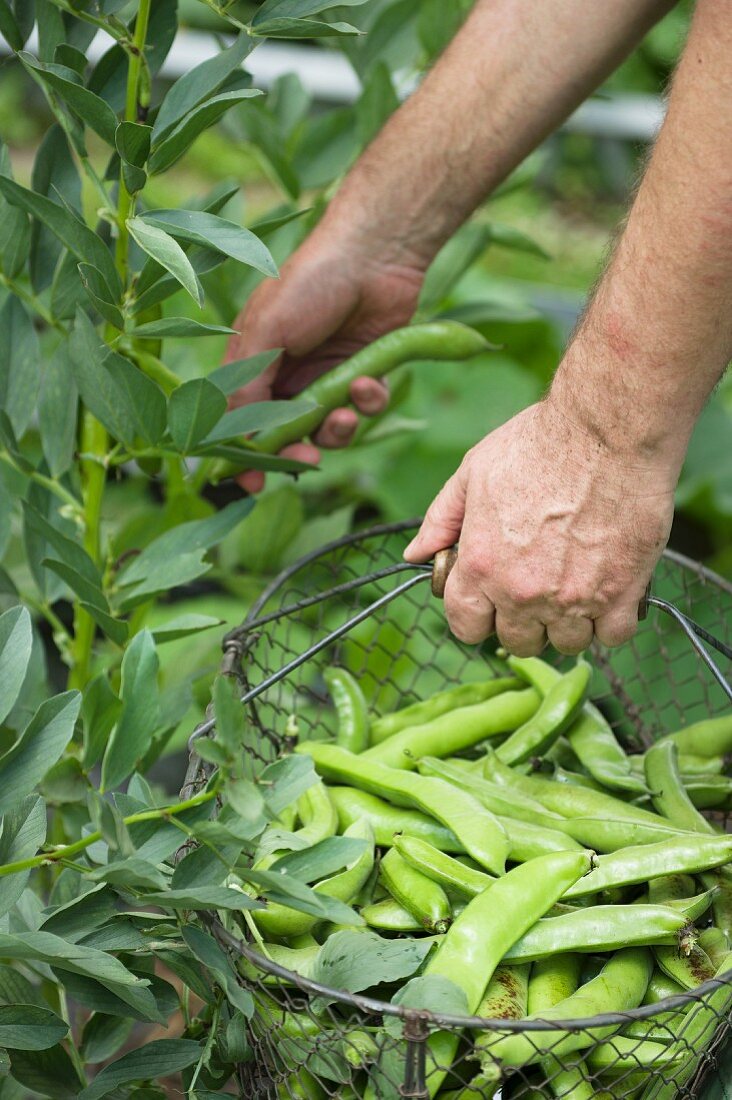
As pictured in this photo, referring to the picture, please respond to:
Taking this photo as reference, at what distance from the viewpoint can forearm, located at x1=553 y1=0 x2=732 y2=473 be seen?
0.83m

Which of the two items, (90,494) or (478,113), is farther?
(478,113)

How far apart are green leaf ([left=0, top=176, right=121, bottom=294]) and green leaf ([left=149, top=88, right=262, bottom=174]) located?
0.08 meters

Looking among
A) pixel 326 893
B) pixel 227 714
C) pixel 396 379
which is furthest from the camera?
pixel 396 379

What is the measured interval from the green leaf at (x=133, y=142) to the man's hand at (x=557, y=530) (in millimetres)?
372

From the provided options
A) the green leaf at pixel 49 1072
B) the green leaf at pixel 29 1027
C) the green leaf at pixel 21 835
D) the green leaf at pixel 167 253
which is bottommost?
the green leaf at pixel 49 1072

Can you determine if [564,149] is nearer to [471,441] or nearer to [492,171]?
[471,441]

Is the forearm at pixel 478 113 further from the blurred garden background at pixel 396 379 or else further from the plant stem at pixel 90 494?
the plant stem at pixel 90 494

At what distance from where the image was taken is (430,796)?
1.01 meters

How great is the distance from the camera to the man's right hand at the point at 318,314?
131cm

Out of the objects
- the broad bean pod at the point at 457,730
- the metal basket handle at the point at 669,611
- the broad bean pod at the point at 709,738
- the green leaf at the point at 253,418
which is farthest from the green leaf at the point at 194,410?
the broad bean pod at the point at 709,738

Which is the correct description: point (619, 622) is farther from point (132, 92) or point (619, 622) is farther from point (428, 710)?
point (132, 92)

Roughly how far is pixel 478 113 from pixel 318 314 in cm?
Answer: 29

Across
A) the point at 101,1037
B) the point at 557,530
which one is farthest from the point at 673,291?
the point at 101,1037

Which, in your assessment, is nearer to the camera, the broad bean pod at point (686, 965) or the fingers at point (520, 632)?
the broad bean pod at point (686, 965)
